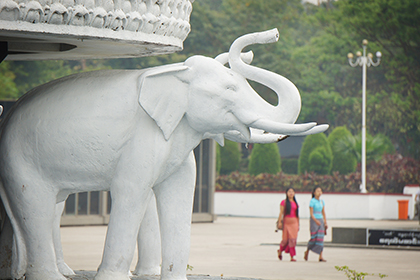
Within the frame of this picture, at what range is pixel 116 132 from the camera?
16.3 ft

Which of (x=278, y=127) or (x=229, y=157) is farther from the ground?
(x=229, y=157)

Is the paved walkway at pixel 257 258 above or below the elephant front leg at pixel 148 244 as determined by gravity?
below

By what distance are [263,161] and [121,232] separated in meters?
31.2

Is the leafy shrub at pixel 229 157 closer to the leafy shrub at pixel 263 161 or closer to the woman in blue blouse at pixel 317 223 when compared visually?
the leafy shrub at pixel 263 161

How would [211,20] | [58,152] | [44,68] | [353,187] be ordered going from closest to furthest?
[58,152], [353,187], [44,68], [211,20]

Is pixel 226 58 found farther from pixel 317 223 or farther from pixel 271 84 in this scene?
pixel 317 223

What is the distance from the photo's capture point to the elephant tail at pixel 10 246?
5109mm

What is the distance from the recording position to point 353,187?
112 ft

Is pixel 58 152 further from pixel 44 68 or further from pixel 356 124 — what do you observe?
pixel 356 124

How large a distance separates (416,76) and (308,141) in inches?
362

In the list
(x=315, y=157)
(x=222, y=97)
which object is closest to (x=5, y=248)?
(x=222, y=97)

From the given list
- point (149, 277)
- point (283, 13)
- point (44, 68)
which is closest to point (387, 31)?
point (283, 13)

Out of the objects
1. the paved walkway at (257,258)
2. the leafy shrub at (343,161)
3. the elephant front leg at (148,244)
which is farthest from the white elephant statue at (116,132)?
the leafy shrub at (343,161)

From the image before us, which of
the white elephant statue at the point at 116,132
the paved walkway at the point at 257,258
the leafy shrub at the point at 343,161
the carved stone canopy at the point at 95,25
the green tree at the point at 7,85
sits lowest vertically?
the paved walkway at the point at 257,258
